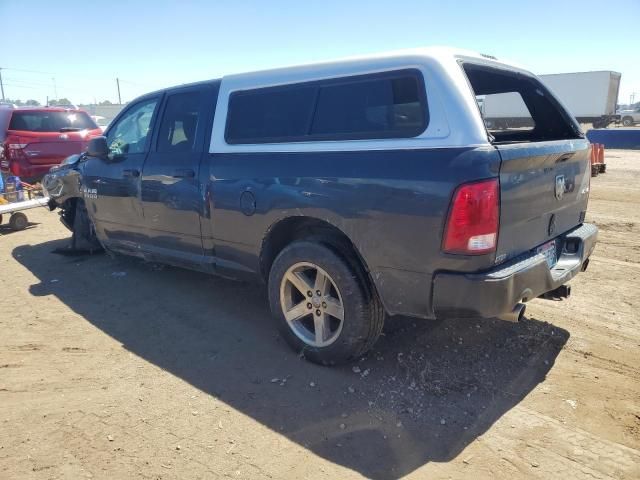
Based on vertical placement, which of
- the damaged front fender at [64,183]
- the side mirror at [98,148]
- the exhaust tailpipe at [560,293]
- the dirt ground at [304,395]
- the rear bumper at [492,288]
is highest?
the side mirror at [98,148]

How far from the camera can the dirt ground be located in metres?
2.46

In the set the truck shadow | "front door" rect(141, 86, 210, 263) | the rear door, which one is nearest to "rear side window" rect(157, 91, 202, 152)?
"front door" rect(141, 86, 210, 263)

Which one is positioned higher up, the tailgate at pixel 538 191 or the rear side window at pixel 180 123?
the rear side window at pixel 180 123

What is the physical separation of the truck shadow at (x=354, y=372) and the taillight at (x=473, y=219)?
101 centimetres

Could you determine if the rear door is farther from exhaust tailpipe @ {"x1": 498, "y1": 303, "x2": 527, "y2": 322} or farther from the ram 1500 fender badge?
exhaust tailpipe @ {"x1": 498, "y1": 303, "x2": 527, "y2": 322}

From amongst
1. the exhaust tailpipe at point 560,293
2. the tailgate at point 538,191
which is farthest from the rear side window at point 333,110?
the exhaust tailpipe at point 560,293

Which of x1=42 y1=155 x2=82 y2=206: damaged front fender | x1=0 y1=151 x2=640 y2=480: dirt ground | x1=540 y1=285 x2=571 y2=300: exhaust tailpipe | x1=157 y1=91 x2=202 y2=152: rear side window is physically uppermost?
x1=157 y1=91 x2=202 y2=152: rear side window

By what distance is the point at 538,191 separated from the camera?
2879 mm

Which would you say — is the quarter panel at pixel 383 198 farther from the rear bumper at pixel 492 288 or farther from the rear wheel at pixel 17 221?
the rear wheel at pixel 17 221

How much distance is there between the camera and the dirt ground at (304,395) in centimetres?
246

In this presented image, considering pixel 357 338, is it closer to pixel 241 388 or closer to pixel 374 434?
pixel 374 434

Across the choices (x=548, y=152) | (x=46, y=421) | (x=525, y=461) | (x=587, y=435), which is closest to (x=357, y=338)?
(x=525, y=461)

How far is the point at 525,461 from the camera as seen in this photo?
7.87 feet

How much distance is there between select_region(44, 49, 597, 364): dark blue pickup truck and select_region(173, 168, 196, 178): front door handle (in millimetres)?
15
